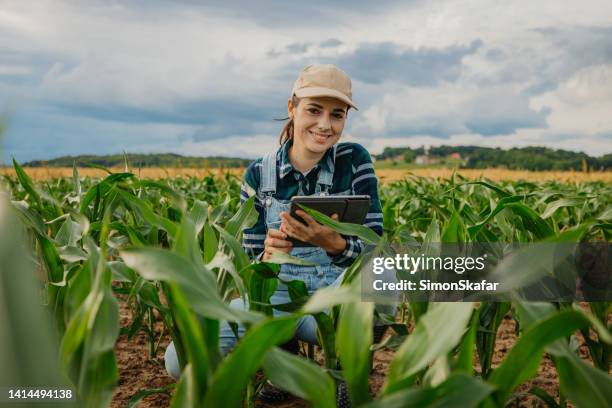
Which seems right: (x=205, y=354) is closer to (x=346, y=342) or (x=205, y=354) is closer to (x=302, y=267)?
(x=346, y=342)

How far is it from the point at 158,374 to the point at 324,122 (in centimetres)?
111

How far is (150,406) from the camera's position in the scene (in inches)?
66.2

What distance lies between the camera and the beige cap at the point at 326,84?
1691mm

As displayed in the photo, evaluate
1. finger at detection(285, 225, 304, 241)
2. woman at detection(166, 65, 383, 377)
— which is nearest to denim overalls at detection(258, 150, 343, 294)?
woman at detection(166, 65, 383, 377)

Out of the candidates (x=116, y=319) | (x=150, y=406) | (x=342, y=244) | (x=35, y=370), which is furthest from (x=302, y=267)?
(x=35, y=370)

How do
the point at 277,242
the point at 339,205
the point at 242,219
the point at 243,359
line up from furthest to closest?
the point at 277,242 → the point at 339,205 → the point at 242,219 → the point at 243,359

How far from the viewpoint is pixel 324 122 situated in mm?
1715

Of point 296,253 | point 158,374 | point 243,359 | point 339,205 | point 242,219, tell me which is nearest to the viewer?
point 243,359

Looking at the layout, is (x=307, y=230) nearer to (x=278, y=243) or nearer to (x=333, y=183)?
(x=278, y=243)

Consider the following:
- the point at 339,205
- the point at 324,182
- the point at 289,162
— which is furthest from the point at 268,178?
the point at 339,205

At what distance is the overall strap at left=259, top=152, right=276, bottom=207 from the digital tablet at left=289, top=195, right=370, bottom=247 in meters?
0.33

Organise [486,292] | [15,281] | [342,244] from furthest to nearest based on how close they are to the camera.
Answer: [342,244] < [486,292] < [15,281]

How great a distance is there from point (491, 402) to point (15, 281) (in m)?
0.62

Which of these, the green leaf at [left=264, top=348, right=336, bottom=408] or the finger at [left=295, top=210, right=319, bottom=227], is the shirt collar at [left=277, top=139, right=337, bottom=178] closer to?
the finger at [left=295, top=210, right=319, bottom=227]
